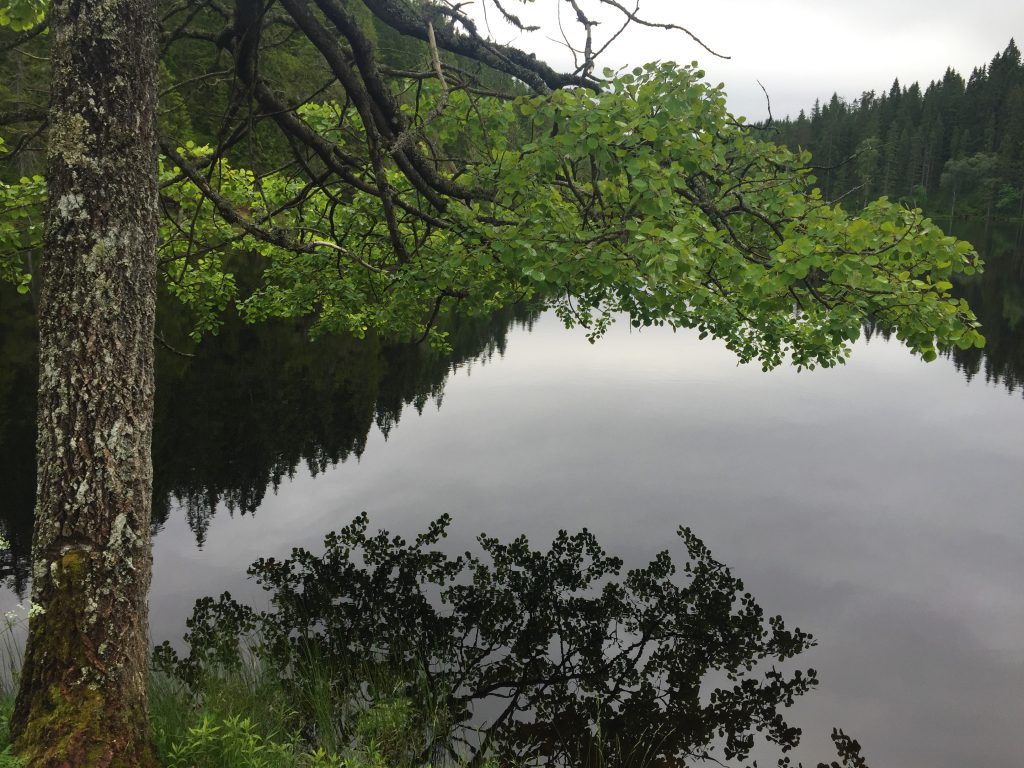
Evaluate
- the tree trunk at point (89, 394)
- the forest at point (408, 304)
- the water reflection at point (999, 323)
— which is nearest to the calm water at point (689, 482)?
the water reflection at point (999, 323)

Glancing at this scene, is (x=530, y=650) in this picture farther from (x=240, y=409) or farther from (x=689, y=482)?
(x=240, y=409)

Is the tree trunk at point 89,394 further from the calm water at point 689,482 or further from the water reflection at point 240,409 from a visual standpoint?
the water reflection at point 240,409

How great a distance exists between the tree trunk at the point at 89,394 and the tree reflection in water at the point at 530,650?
185 inches

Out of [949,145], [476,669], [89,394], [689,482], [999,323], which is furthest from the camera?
[949,145]

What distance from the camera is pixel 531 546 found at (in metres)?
15.5

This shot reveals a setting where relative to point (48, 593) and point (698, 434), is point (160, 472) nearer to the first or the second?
point (48, 593)

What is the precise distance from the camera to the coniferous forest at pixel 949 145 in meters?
116

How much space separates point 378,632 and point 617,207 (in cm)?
711

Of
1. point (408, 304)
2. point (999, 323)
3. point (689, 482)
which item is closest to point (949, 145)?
point (999, 323)

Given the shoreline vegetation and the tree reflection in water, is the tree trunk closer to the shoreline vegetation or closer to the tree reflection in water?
the shoreline vegetation

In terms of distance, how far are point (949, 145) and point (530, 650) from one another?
501 feet

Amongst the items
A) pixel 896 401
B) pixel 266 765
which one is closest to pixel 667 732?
pixel 266 765

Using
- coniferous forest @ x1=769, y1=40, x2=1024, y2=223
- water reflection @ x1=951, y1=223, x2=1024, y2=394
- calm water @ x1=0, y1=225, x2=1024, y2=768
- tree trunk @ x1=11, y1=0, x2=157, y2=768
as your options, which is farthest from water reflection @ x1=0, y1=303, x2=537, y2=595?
coniferous forest @ x1=769, y1=40, x2=1024, y2=223

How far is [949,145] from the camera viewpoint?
5148 inches
